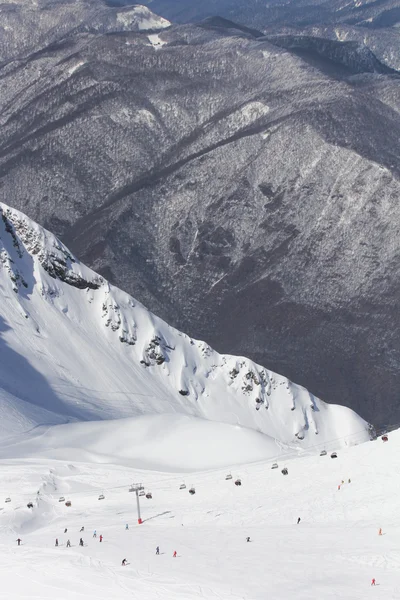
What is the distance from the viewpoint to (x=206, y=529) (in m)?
110

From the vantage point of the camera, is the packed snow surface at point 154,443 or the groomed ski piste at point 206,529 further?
the packed snow surface at point 154,443

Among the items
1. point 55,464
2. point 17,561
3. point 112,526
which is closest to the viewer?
A: point 17,561

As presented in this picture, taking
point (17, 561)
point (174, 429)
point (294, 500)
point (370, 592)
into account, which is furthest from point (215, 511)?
point (174, 429)

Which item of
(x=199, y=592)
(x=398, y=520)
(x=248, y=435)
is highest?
(x=248, y=435)

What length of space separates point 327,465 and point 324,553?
29.0 m

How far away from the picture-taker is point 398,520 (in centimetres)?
10350

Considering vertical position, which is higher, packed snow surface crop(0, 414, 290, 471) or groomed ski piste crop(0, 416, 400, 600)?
packed snow surface crop(0, 414, 290, 471)

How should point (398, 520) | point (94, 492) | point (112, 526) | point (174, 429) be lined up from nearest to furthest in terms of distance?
point (398, 520) < point (112, 526) < point (94, 492) < point (174, 429)

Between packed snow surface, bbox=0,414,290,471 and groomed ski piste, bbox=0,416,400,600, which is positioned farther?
packed snow surface, bbox=0,414,290,471

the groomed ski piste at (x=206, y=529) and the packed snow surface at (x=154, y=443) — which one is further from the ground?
the packed snow surface at (x=154, y=443)

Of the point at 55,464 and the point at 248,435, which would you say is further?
the point at 248,435

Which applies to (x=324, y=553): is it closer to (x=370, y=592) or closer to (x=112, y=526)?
(x=370, y=592)

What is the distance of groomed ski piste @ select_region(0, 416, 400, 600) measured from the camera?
87062 millimetres

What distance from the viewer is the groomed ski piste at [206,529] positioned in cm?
8706
